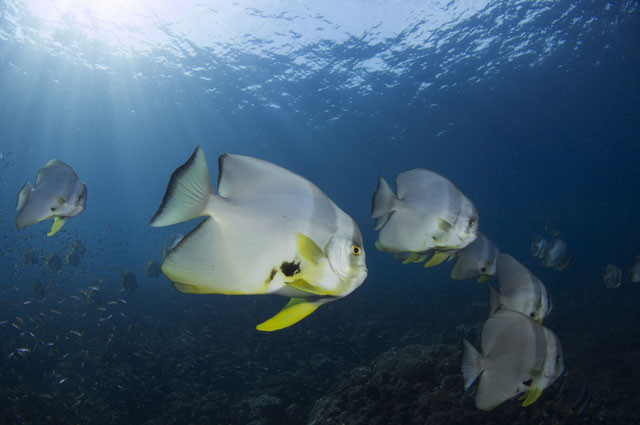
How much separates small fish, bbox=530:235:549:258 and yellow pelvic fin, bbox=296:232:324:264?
8.36 m

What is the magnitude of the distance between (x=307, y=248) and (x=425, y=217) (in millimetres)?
1442

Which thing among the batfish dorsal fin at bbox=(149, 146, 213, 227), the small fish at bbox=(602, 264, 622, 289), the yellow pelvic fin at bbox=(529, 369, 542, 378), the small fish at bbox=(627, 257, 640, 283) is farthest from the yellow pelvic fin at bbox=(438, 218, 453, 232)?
the small fish at bbox=(627, 257, 640, 283)

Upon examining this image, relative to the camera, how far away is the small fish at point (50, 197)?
2.85m

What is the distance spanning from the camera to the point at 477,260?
342cm

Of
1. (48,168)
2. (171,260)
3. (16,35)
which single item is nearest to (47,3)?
(16,35)

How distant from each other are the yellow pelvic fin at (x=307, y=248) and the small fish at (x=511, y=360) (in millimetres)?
1998

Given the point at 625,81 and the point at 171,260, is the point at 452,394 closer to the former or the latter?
the point at 171,260

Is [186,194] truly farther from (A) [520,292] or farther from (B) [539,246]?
(B) [539,246]

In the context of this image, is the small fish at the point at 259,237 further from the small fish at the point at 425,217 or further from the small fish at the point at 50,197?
the small fish at the point at 50,197

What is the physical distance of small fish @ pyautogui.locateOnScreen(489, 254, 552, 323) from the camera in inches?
113

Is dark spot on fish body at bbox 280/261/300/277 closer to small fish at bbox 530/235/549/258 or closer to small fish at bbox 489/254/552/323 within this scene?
small fish at bbox 489/254/552/323

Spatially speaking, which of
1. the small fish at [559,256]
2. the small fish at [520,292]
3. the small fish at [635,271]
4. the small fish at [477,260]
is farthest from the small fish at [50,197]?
the small fish at [635,271]

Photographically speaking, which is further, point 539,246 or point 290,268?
point 539,246

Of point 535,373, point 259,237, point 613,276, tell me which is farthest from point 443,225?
point 613,276
